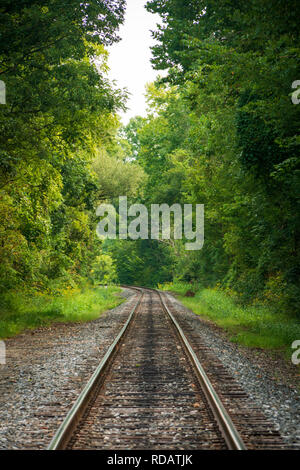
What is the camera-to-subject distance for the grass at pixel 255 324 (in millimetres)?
10359

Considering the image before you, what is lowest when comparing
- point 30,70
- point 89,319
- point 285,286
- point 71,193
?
point 89,319

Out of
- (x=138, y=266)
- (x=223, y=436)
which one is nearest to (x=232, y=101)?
(x=223, y=436)

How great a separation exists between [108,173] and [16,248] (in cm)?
1678

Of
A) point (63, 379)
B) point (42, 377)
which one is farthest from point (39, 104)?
point (63, 379)

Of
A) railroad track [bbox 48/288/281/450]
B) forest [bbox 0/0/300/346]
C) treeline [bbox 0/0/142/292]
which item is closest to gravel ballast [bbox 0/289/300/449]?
railroad track [bbox 48/288/281/450]

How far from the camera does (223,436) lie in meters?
4.57

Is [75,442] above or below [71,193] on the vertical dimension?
below

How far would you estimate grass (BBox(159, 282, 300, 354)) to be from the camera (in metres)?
10.4

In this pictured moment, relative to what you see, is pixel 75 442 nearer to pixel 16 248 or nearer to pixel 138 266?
pixel 16 248

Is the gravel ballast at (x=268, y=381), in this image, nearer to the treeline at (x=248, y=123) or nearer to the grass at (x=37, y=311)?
the treeline at (x=248, y=123)

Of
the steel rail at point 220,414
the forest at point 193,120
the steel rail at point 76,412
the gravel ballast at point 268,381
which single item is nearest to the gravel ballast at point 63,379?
the gravel ballast at point 268,381

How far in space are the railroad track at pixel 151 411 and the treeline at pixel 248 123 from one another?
4.70 m

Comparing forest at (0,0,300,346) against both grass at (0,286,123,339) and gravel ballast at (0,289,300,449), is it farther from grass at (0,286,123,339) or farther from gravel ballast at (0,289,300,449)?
gravel ballast at (0,289,300,449)

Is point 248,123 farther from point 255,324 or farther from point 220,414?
point 220,414
